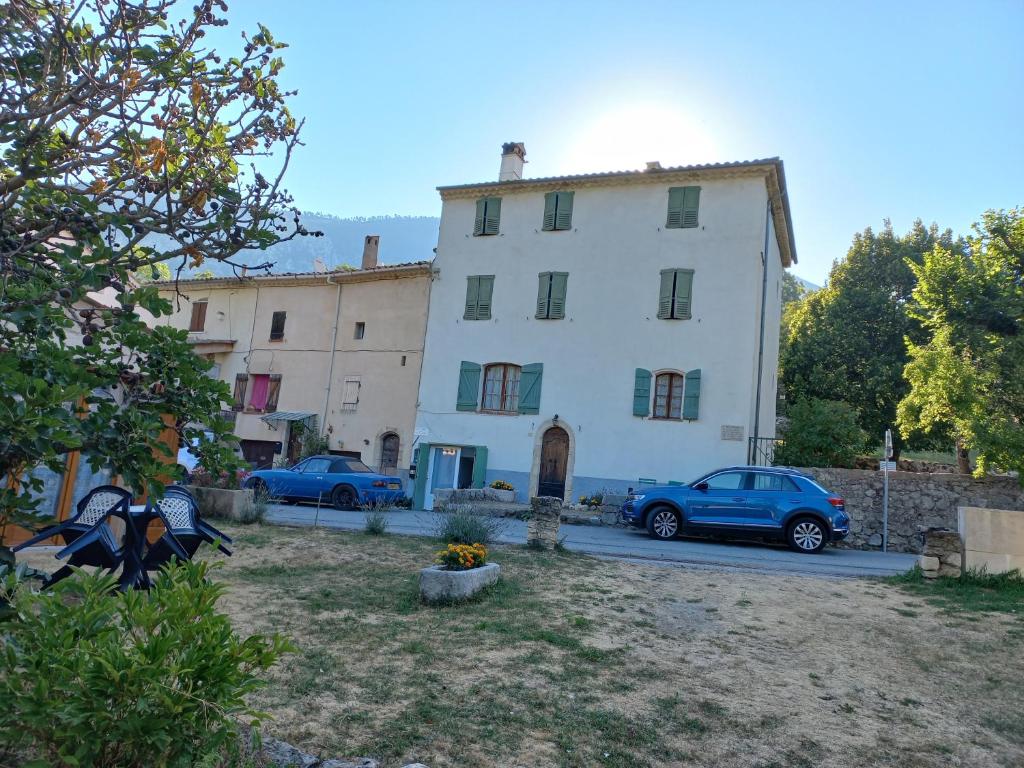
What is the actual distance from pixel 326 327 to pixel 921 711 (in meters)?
23.9

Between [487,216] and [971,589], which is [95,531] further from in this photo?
[487,216]

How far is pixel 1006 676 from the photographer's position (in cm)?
566

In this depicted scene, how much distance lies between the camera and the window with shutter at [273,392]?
87.7 feet

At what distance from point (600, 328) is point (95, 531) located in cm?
1689

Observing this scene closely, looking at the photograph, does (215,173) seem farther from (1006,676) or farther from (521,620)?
(1006,676)

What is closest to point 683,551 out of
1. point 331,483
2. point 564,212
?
point 331,483

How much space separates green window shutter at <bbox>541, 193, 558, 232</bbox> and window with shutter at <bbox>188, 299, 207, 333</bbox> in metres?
14.7

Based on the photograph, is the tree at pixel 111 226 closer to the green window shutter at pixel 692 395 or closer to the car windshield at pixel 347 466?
the car windshield at pixel 347 466

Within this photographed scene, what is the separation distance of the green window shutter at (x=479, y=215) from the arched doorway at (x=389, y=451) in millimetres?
7188

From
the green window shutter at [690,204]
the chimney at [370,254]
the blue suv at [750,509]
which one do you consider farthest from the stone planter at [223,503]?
the chimney at [370,254]

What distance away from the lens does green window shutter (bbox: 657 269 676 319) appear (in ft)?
67.6

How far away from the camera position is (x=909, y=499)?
16.5 m

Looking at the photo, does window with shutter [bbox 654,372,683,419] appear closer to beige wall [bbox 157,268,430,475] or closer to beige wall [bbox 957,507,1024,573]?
beige wall [bbox 157,268,430,475]

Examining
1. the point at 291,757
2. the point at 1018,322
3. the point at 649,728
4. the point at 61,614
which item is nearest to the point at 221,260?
the point at 61,614
